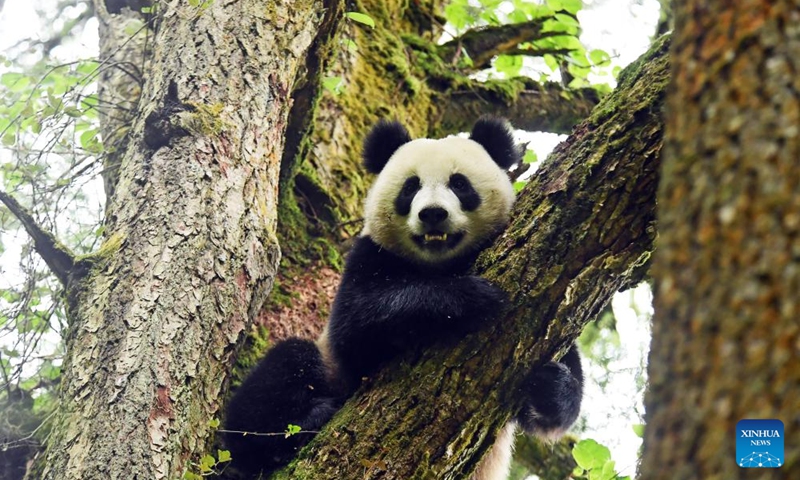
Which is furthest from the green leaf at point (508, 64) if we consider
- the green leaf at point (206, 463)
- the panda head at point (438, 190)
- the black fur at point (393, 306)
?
the green leaf at point (206, 463)

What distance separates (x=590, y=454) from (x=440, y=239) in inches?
74.2

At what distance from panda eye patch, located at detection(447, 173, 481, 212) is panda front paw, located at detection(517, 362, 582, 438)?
146 centimetres

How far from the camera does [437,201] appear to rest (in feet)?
19.0

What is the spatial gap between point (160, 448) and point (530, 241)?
7.94ft

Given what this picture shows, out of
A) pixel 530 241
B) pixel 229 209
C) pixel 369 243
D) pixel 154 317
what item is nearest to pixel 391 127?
pixel 369 243

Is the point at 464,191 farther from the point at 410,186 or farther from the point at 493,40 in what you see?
the point at 493,40

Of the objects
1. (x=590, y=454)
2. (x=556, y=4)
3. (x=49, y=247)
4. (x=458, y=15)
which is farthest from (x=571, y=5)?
(x=49, y=247)

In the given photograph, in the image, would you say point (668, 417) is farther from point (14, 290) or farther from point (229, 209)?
point (14, 290)

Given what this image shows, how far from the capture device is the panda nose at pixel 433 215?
5723 millimetres

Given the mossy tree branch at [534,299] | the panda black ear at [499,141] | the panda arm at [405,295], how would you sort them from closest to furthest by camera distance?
1. the mossy tree branch at [534,299]
2. the panda arm at [405,295]
3. the panda black ear at [499,141]

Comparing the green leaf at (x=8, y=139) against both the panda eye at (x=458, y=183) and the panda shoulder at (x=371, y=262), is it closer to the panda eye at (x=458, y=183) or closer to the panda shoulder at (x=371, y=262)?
the panda shoulder at (x=371, y=262)

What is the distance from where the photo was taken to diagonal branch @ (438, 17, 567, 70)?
28.7 ft

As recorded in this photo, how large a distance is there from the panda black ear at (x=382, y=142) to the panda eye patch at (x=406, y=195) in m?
0.63

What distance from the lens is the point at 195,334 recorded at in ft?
15.1
